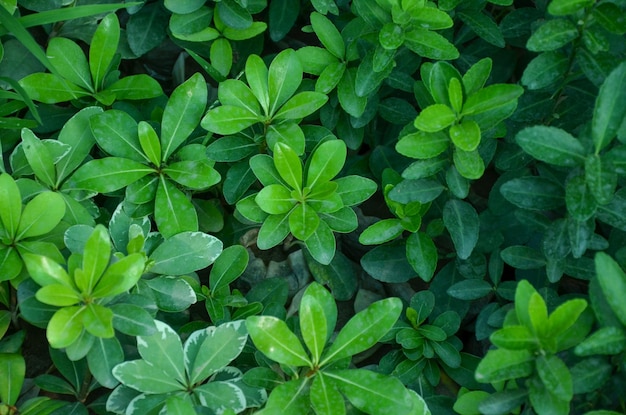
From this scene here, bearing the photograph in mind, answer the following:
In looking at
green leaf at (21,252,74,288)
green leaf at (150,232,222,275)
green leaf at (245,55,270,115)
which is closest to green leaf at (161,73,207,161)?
green leaf at (245,55,270,115)

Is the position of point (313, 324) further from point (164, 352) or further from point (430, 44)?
point (430, 44)

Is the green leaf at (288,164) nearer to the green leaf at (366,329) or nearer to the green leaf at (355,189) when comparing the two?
the green leaf at (355,189)

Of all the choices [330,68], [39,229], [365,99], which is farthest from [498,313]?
[39,229]

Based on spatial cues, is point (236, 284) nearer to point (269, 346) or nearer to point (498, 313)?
point (269, 346)

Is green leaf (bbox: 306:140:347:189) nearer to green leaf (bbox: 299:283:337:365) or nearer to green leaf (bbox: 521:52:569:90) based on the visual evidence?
green leaf (bbox: 299:283:337:365)

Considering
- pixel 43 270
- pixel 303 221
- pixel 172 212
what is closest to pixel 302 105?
pixel 303 221
